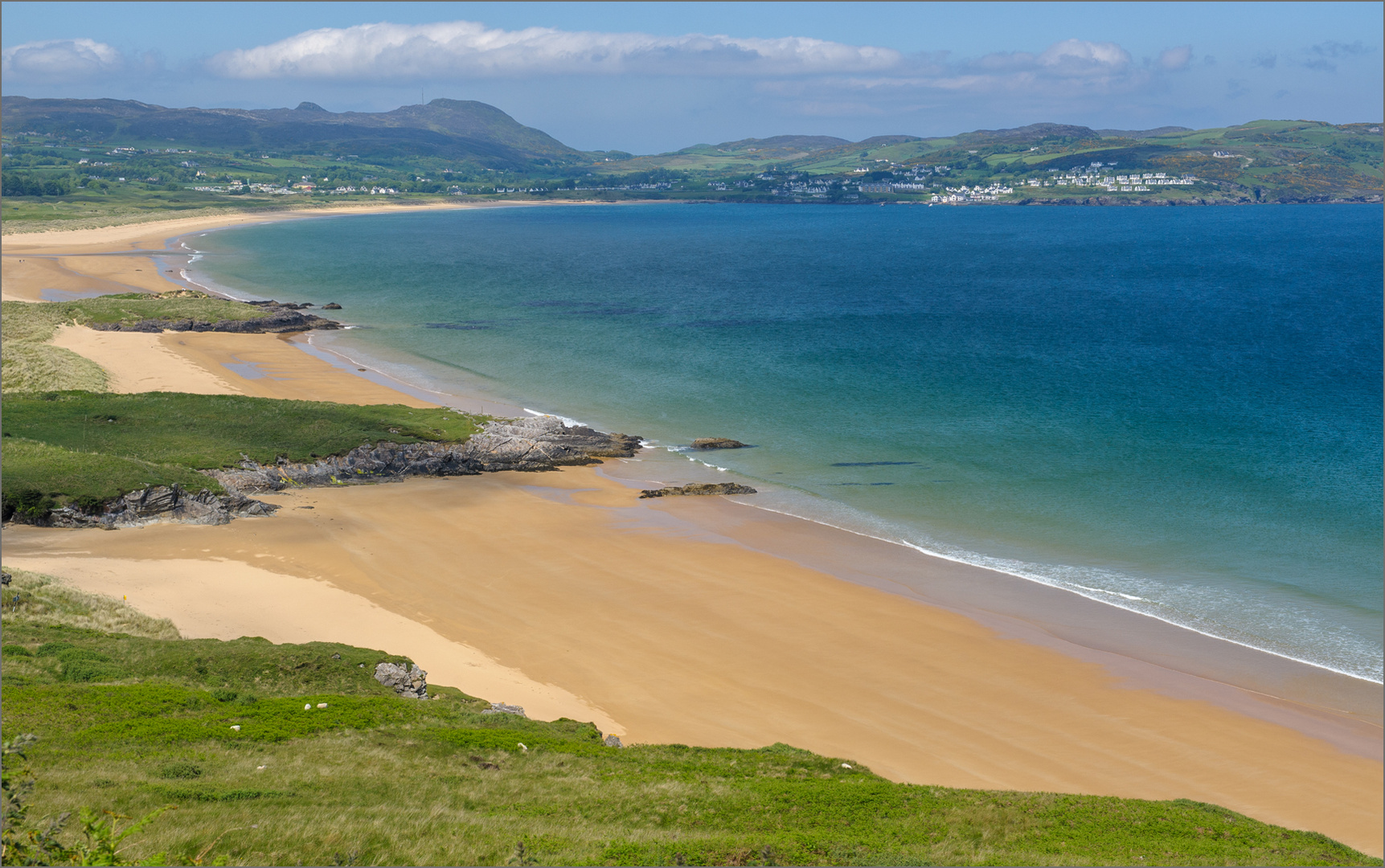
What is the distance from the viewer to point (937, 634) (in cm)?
2903

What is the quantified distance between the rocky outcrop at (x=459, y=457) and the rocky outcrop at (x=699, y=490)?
630 centimetres

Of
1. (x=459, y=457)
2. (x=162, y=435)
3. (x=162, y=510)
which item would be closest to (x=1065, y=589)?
(x=459, y=457)

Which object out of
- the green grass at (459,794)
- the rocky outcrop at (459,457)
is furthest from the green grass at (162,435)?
the green grass at (459,794)

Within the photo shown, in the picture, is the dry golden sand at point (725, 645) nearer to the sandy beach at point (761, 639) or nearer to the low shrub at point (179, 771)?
the sandy beach at point (761, 639)

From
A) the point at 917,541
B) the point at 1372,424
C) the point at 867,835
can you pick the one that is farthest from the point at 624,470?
the point at 1372,424

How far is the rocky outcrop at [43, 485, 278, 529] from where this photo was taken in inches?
1345

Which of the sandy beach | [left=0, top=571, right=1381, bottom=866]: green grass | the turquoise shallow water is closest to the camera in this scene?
[left=0, top=571, right=1381, bottom=866]: green grass

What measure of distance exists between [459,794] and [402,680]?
7163 millimetres

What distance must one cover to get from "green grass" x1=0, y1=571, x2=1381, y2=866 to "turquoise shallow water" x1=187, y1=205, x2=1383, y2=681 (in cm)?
1659

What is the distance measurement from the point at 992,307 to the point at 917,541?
65.7 meters

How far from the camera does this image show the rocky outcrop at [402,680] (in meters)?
23.0

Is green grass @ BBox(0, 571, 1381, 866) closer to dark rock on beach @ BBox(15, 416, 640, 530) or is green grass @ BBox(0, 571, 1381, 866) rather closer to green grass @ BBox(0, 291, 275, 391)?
dark rock on beach @ BBox(15, 416, 640, 530)

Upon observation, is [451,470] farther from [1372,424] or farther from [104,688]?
[1372,424]

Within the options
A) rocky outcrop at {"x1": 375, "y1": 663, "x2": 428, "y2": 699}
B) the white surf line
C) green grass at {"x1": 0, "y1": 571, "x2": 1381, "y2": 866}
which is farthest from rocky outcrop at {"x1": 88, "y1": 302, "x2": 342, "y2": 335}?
rocky outcrop at {"x1": 375, "y1": 663, "x2": 428, "y2": 699}
